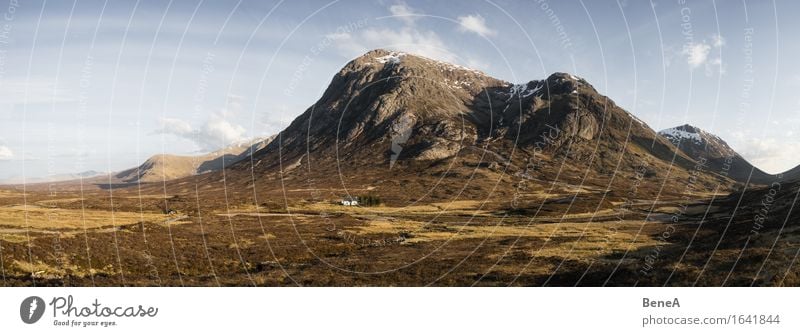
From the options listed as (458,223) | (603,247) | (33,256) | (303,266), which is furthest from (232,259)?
(458,223)

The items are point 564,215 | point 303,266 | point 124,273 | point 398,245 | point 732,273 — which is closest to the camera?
point 732,273

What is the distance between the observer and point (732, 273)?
79.4ft

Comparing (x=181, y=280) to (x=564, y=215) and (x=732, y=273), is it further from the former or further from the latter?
(x=564, y=215)

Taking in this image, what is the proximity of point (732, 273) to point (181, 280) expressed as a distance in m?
38.8

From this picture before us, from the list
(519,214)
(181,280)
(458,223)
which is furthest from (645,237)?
(181,280)

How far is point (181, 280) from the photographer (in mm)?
31953

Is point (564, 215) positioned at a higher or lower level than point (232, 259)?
higher

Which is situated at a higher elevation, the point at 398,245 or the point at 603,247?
the point at 603,247

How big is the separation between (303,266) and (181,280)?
1146 cm

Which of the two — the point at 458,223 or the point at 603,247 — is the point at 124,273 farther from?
the point at 458,223
